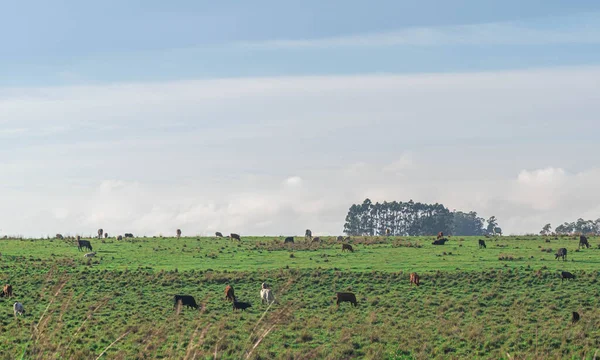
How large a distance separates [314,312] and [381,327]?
6.11 m

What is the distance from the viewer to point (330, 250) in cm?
7156

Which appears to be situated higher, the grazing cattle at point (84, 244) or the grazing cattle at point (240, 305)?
the grazing cattle at point (84, 244)

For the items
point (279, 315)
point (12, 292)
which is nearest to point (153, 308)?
point (12, 292)

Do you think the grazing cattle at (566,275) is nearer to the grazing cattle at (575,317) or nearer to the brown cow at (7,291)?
the grazing cattle at (575,317)

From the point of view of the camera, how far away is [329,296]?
154 feet

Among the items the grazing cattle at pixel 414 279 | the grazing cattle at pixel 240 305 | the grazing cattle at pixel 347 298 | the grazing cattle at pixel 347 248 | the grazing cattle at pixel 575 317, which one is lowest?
the grazing cattle at pixel 575 317

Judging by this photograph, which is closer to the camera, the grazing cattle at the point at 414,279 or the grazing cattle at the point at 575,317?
the grazing cattle at the point at 575,317

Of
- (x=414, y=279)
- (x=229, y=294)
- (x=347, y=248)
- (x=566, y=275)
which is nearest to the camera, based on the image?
(x=229, y=294)

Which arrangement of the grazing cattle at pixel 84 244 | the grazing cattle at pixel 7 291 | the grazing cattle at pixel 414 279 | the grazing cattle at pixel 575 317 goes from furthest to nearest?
the grazing cattle at pixel 84 244, the grazing cattle at pixel 414 279, the grazing cattle at pixel 7 291, the grazing cattle at pixel 575 317

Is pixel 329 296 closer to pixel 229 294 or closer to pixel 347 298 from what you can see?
pixel 347 298

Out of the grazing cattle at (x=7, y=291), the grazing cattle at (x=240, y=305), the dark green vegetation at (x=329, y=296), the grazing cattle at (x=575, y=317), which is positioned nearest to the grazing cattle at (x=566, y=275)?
the dark green vegetation at (x=329, y=296)

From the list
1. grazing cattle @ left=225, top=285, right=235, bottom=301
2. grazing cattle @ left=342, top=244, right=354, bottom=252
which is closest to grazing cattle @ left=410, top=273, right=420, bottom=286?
grazing cattle @ left=225, top=285, right=235, bottom=301

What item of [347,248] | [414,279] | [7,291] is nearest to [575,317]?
[414,279]

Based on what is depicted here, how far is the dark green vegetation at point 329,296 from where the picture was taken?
107ft
